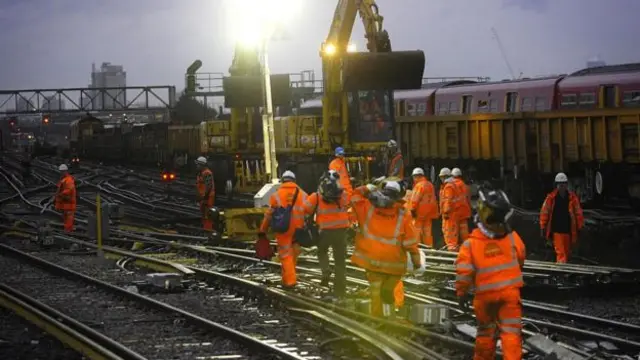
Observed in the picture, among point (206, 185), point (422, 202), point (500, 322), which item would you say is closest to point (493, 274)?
point (500, 322)

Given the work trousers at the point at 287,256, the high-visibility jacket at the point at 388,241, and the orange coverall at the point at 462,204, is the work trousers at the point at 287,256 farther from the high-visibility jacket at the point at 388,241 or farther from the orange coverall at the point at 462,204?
the orange coverall at the point at 462,204

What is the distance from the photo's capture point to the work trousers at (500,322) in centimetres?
849

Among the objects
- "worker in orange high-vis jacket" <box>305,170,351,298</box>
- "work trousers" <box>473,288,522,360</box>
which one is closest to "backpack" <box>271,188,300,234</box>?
"worker in orange high-vis jacket" <box>305,170,351,298</box>

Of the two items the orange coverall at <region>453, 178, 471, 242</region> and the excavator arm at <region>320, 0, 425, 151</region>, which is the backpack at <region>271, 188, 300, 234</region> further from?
the excavator arm at <region>320, 0, 425, 151</region>

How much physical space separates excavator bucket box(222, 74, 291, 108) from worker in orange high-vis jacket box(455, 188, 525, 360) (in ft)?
76.8

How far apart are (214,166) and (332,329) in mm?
25222

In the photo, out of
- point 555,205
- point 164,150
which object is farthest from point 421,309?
A: point 164,150

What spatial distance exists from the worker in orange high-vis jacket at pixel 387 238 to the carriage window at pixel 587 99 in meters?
16.7

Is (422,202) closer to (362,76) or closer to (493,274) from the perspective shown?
(362,76)

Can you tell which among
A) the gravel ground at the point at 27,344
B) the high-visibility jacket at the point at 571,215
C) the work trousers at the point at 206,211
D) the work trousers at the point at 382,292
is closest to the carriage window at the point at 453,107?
the work trousers at the point at 206,211

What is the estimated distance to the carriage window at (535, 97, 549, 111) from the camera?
29375 mm

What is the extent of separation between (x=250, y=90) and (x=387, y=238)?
21.6 meters

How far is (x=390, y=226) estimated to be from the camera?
1145 cm

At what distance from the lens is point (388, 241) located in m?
11.4
